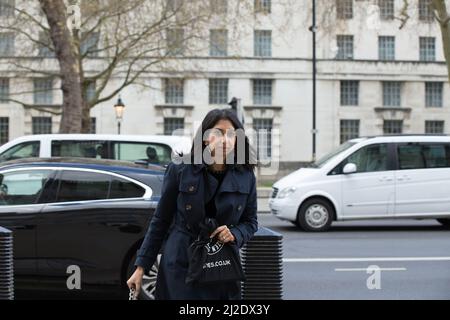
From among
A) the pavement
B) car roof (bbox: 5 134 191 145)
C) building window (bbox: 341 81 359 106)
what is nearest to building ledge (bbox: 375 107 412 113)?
building window (bbox: 341 81 359 106)

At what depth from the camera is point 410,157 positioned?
1560 cm

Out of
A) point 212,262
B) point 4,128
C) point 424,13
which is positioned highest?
point 424,13

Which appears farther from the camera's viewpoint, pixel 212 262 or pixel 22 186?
pixel 22 186

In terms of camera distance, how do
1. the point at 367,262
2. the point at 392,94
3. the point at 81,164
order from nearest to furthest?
the point at 81,164, the point at 367,262, the point at 392,94

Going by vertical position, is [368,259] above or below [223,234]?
below

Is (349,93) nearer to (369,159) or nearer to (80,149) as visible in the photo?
(369,159)

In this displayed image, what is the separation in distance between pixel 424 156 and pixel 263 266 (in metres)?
11.3

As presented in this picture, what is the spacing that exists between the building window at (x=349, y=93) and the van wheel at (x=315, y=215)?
131 ft

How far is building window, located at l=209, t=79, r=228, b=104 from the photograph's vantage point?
2111 inches

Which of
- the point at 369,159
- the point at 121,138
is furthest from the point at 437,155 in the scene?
the point at 121,138

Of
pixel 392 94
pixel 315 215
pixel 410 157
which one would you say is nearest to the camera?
pixel 315 215

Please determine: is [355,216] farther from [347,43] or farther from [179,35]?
[347,43]

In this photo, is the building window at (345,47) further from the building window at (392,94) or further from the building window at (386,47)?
the building window at (392,94)

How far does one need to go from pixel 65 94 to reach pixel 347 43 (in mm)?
33440
